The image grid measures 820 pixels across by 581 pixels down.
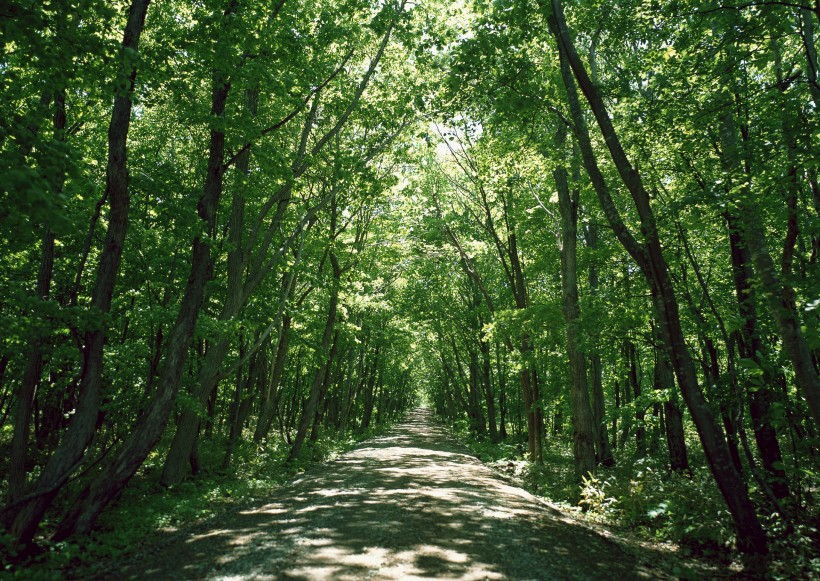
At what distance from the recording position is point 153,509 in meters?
9.09

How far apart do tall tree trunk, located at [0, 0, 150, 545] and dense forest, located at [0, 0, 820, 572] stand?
1.5 inches

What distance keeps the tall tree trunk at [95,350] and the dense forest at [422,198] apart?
0.04 m

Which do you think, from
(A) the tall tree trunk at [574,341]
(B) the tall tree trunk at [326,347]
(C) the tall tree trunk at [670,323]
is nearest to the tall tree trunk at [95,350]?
(C) the tall tree trunk at [670,323]

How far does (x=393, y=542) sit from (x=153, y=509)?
5.28m

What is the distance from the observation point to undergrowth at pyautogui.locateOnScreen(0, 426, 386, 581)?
19.9 feet

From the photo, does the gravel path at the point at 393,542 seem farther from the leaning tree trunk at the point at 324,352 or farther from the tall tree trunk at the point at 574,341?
the leaning tree trunk at the point at 324,352

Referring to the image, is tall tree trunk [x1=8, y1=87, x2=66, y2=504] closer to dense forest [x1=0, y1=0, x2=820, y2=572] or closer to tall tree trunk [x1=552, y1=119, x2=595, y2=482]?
dense forest [x1=0, y1=0, x2=820, y2=572]

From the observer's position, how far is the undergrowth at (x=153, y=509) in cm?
606

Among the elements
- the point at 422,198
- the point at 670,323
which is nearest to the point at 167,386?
the point at 670,323

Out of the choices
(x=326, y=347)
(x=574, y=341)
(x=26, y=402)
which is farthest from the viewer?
(x=326, y=347)

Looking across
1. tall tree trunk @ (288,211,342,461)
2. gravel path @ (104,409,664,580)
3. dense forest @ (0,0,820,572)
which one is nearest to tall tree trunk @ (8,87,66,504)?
dense forest @ (0,0,820,572)

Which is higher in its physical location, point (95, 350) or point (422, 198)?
point (422, 198)

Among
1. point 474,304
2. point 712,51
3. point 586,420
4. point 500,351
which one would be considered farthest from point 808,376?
point 500,351

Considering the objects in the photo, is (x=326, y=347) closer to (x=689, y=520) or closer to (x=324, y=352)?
(x=324, y=352)
